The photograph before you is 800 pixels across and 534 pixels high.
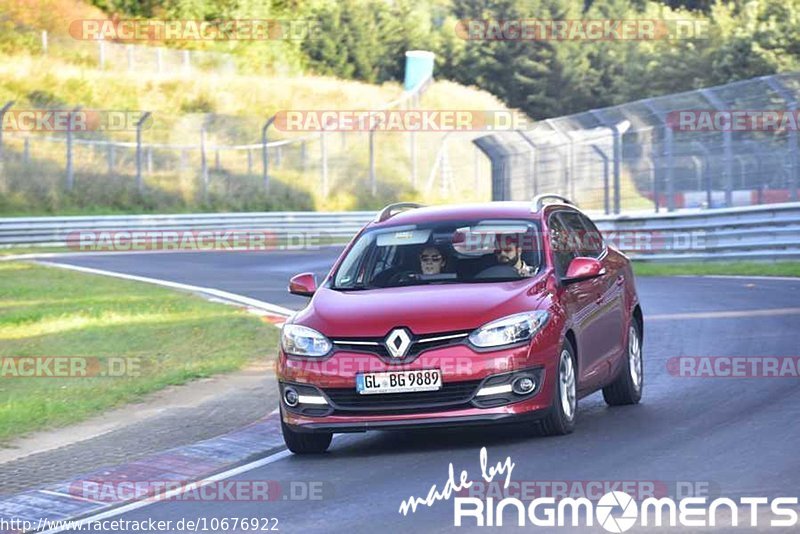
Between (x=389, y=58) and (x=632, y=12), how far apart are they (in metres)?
14.8

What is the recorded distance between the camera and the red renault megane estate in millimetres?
9547

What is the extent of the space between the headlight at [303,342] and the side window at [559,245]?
5.85 ft

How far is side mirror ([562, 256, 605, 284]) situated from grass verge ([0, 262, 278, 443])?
14.9 ft

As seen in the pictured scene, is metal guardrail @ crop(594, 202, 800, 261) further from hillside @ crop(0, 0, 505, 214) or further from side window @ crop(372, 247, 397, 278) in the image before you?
hillside @ crop(0, 0, 505, 214)

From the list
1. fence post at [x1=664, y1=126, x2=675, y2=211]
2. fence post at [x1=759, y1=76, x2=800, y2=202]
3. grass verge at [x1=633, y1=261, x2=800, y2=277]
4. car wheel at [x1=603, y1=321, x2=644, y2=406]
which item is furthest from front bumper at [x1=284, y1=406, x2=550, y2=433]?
fence post at [x1=664, y1=126, x2=675, y2=211]

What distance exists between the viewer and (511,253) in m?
10.7

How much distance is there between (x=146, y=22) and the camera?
218 feet

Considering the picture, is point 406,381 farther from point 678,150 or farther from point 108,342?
point 678,150

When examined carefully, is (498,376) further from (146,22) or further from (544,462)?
(146,22)

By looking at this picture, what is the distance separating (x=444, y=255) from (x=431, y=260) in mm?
98

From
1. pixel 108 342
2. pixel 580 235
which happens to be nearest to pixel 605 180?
pixel 108 342

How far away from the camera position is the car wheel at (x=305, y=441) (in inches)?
397

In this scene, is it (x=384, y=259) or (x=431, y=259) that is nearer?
(x=431, y=259)

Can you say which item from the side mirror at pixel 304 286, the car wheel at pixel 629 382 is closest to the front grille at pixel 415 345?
the side mirror at pixel 304 286
